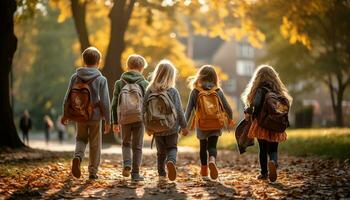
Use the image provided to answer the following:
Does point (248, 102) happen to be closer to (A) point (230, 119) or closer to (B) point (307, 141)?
(A) point (230, 119)

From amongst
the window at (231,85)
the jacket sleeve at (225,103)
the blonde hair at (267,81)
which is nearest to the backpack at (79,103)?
the jacket sleeve at (225,103)

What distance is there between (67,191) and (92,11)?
24.5m

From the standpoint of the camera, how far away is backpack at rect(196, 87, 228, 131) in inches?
390

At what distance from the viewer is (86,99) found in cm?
930

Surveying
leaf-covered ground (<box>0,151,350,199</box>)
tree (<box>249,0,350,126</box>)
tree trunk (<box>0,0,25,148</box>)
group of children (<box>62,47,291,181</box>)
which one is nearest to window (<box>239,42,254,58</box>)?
tree (<box>249,0,350,126</box>)

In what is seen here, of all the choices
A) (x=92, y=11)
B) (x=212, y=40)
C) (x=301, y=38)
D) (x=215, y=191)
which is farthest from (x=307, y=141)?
(x=212, y=40)

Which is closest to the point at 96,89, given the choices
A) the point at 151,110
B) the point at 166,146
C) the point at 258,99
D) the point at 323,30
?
the point at 151,110

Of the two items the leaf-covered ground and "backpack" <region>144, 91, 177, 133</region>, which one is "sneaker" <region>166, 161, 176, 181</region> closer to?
the leaf-covered ground

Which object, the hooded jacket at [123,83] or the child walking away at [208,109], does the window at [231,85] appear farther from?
the hooded jacket at [123,83]

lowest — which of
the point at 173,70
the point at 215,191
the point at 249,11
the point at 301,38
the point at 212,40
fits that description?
the point at 215,191

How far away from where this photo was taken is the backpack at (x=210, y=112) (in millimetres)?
9898

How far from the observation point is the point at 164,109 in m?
9.51

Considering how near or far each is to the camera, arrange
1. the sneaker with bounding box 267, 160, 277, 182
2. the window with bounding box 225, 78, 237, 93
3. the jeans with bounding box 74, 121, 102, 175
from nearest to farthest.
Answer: the sneaker with bounding box 267, 160, 277, 182
the jeans with bounding box 74, 121, 102, 175
the window with bounding box 225, 78, 237, 93

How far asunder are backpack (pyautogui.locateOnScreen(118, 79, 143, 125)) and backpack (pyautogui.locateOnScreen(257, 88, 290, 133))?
1.83m
